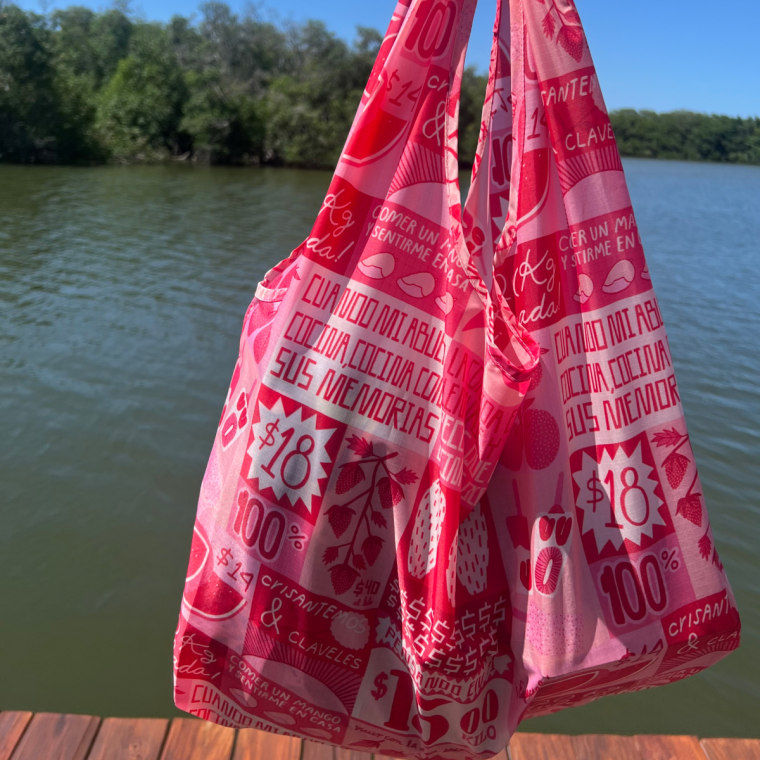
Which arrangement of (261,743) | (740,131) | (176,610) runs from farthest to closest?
1. (740,131)
2. (176,610)
3. (261,743)

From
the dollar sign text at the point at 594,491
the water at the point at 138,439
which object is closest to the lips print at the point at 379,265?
the dollar sign text at the point at 594,491

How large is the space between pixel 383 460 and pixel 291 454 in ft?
0.48

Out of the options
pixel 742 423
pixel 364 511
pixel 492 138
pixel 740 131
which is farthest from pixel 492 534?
pixel 740 131

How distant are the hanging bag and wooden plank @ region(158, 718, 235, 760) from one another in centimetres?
76

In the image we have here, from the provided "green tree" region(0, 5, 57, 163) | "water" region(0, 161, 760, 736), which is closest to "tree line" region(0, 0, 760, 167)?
"green tree" region(0, 5, 57, 163)

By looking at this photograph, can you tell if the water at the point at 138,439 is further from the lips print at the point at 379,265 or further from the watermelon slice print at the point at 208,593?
the lips print at the point at 379,265

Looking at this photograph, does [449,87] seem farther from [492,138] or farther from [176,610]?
[176,610]

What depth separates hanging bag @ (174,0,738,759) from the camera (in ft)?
3.63

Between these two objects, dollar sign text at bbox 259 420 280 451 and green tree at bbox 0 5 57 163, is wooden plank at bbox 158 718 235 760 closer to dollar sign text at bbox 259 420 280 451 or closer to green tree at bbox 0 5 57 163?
dollar sign text at bbox 259 420 280 451

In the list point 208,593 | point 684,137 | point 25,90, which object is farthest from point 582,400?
point 684,137

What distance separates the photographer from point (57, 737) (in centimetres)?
178

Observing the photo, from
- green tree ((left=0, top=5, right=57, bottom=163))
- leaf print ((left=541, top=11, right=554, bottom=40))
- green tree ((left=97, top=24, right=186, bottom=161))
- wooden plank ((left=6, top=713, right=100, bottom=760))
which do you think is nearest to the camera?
leaf print ((left=541, top=11, right=554, bottom=40))

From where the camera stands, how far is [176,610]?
3256mm

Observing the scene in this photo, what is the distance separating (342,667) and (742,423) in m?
4.96
